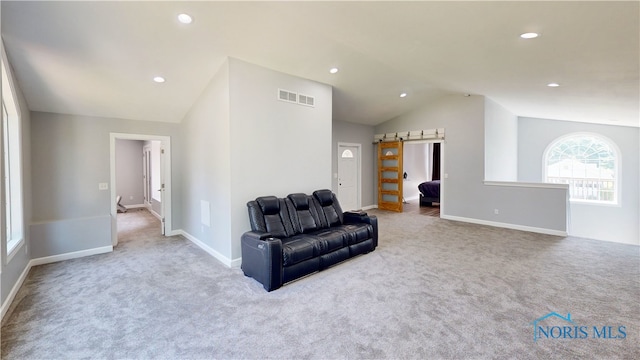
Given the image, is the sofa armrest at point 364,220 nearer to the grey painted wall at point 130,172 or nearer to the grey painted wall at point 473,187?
the grey painted wall at point 473,187

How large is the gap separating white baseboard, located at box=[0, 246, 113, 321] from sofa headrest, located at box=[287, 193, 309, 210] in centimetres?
318

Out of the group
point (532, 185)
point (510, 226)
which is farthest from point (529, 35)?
point (510, 226)

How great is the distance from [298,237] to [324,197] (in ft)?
3.60

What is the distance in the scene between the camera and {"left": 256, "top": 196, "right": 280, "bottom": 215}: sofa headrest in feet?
12.7

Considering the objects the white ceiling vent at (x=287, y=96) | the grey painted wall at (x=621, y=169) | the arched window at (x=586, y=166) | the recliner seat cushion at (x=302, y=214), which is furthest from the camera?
the arched window at (x=586, y=166)

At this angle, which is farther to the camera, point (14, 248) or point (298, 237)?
point (298, 237)

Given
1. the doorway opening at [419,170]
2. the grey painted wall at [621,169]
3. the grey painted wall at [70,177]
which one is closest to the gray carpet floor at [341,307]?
the grey painted wall at [70,177]

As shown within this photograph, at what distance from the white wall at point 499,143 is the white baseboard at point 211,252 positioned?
5.85 meters

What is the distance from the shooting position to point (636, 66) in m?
3.37

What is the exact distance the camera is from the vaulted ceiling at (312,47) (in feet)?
8.83

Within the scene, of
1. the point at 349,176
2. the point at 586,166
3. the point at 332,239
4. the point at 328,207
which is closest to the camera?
the point at 332,239

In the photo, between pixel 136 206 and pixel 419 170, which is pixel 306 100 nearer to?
pixel 136 206

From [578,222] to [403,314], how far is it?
861 centimetres

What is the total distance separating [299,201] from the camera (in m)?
4.30
